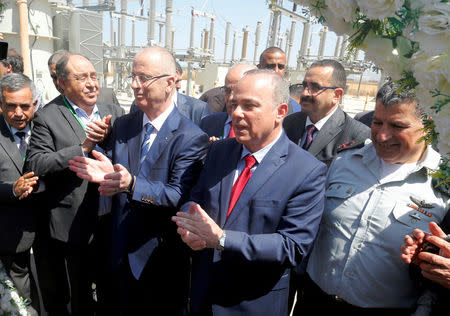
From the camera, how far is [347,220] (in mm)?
1946

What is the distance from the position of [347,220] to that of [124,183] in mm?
1456

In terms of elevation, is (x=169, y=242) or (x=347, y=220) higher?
(x=347, y=220)

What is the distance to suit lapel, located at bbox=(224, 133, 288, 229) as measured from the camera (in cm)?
180

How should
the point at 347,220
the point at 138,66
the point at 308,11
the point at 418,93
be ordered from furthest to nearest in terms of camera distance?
the point at 138,66
the point at 347,220
the point at 308,11
the point at 418,93

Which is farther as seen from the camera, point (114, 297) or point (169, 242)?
point (114, 297)

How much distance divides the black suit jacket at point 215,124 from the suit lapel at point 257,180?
1.57 metres

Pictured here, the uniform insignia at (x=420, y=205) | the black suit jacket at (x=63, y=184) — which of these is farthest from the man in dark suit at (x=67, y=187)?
the uniform insignia at (x=420, y=205)

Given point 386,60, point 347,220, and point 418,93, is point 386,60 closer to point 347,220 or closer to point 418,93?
point 418,93

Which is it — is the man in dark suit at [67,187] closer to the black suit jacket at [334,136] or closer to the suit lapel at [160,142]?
the suit lapel at [160,142]

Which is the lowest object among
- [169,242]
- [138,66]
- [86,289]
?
[86,289]

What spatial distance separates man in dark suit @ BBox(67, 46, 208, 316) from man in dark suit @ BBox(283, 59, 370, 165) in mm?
1096

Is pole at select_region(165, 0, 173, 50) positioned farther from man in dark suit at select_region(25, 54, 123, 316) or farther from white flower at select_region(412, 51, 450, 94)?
white flower at select_region(412, 51, 450, 94)

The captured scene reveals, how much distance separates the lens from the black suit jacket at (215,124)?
3418 millimetres

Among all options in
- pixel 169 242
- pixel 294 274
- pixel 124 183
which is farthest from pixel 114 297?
pixel 294 274
